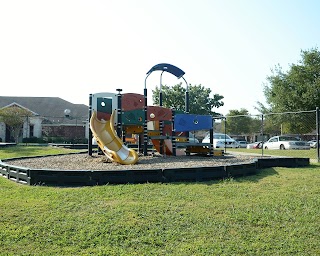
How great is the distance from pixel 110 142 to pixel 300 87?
93.3ft

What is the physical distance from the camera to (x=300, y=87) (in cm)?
3494

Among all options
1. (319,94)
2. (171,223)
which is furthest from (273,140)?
(171,223)

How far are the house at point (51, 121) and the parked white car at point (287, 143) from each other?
21208 mm

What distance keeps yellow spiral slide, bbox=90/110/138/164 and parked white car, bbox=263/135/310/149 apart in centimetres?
1894

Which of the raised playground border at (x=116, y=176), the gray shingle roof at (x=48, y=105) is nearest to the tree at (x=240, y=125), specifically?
the gray shingle roof at (x=48, y=105)

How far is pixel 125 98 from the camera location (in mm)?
13188

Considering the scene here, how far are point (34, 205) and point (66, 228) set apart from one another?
4.47 feet

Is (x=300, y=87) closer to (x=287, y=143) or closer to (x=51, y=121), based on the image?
Result: (x=287, y=143)

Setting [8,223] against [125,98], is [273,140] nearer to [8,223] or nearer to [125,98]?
[125,98]

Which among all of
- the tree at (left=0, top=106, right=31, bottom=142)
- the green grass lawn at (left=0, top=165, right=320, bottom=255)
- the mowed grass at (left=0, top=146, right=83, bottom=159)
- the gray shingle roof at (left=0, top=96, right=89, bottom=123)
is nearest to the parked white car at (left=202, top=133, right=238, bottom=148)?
the mowed grass at (left=0, top=146, right=83, bottom=159)

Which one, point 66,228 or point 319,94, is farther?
point 319,94

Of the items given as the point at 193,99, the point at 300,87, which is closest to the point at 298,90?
the point at 300,87

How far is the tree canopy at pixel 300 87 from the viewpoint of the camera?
33.8 m

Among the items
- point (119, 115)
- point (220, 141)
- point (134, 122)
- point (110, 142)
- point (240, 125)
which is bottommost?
point (220, 141)
